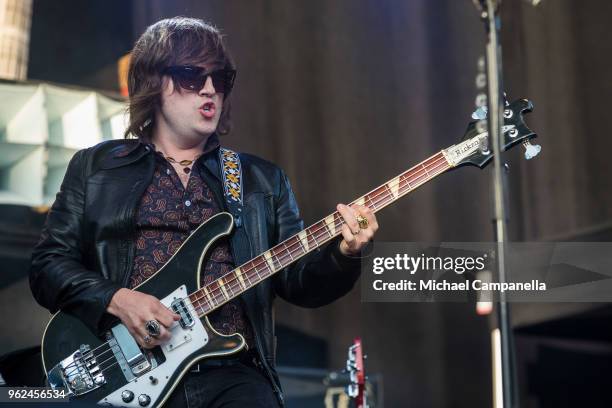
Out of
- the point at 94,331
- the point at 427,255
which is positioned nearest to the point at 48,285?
the point at 94,331

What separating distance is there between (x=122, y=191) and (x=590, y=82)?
2.67 metres

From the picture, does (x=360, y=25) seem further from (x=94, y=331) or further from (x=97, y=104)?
(x=94, y=331)

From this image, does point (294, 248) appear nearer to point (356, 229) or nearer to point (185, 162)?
point (356, 229)

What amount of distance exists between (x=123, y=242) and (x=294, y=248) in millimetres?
476

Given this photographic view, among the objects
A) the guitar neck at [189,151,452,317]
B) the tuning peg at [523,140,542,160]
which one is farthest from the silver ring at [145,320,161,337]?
the tuning peg at [523,140,542,160]

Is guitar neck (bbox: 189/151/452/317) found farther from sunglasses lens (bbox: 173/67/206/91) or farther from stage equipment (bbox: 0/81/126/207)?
stage equipment (bbox: 0/81/126/207)

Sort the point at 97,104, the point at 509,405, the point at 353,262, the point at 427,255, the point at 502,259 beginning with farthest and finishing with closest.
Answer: the point at 97,104, the point at 427,255, the point at 353,262, the point at 502,259, the point at 509,405

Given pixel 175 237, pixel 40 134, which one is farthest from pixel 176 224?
pixel 40 134

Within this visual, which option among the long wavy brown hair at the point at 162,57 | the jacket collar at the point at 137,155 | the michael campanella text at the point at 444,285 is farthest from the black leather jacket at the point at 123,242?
the michael campanella text at the point at 444,285

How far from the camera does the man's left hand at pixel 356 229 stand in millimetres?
2373

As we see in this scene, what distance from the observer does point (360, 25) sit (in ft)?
16.3

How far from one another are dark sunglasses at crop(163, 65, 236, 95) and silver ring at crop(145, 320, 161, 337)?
0.75 metres

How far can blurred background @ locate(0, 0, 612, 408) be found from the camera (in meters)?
4.37

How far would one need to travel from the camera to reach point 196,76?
267cm
